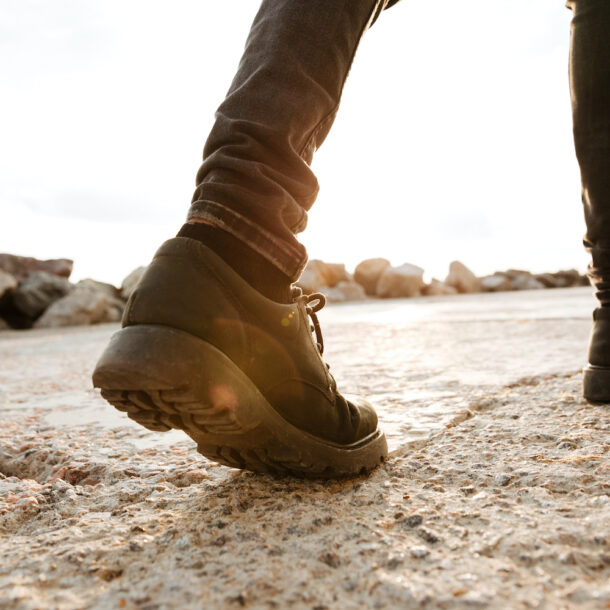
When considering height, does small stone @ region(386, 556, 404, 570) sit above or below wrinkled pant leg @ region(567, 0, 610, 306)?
below

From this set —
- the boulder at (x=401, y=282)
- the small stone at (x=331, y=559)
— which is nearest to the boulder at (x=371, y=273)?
the boulder at (x=401, y=282)

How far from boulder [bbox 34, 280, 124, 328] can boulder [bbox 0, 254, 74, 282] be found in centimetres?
188

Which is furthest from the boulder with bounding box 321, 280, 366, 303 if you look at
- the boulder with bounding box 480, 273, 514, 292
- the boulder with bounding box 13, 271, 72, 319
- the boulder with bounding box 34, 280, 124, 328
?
the boulder with bounding box 13, 271, 72, 319

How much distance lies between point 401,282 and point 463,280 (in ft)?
10.1

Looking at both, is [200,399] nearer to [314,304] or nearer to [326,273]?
[314,304]

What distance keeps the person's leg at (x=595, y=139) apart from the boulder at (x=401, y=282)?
46.4 ft

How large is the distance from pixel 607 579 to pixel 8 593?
0.59 meters

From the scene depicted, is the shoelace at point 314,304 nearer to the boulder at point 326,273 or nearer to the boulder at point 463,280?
the boulder at point 326,273

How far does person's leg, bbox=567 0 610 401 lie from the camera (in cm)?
121

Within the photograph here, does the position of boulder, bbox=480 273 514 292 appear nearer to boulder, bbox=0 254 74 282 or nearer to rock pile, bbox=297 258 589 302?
rock pile, bbox=297 258 589 302

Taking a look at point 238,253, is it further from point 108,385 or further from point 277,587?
point 277,587

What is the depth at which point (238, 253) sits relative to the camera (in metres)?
0.80

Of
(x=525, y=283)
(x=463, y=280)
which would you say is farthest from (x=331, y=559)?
(x=525, y=283)

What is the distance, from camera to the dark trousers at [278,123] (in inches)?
31.1
